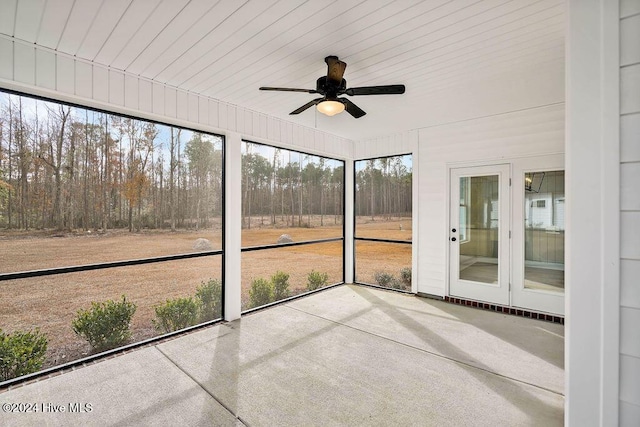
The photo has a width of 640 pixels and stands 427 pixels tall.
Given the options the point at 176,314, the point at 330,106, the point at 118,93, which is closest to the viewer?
the point at 330,106

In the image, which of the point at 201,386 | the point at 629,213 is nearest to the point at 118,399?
the point at 201,386

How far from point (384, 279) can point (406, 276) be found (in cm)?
47

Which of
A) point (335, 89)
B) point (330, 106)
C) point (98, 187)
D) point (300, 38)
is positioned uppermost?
point (300, 38)

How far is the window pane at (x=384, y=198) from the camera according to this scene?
211 inches

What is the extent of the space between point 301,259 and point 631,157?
506 centimetres

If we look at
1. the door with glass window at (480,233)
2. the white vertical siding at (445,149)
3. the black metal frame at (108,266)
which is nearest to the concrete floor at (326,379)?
the black metal frame at (108,266)

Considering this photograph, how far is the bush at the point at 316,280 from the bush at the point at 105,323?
121 inches

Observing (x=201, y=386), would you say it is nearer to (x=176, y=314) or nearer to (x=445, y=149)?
(x=176, y=314)

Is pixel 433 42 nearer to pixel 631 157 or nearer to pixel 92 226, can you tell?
pixel 631 157

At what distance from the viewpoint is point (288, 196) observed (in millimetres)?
5594

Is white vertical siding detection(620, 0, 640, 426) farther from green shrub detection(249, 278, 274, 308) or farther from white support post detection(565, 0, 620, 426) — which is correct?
green shrub detection(249, 278, 274, 308)

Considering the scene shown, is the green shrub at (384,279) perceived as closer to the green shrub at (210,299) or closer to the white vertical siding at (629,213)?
the green shrub at (210,299)

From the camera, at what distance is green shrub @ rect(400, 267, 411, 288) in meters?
5.37

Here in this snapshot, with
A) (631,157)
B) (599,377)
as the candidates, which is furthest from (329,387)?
(631,157)
